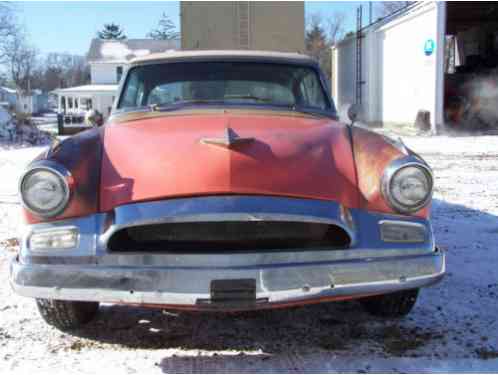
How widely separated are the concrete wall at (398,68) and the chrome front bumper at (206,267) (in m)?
12.5

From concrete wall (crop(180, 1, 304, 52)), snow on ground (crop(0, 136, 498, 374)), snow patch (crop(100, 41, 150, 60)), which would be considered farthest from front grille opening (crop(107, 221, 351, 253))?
snow patch (crop(100, 41, 150, 60))

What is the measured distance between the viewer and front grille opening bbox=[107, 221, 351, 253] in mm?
2646

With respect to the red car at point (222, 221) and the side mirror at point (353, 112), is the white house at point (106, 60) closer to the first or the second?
the side mirror at point (353, 112)

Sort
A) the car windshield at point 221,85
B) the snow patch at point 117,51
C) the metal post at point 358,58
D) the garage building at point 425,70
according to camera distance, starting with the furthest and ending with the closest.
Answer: the snow patch at point 117,51
the metal post at point 358,58
the garage building at point 425,70
the car windshield at point 221,85

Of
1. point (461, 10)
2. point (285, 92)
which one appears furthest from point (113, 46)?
point (285, 92)

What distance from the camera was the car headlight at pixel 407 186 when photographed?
2773 mm

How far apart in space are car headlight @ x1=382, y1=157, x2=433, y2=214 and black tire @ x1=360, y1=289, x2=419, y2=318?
2.21 ft

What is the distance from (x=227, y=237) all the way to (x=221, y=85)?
1.74 m

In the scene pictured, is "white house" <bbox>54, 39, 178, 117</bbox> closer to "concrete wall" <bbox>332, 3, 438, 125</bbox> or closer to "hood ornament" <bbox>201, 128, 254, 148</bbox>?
"concrete wall" <bbox>332, 3, 438, 125</bbox>

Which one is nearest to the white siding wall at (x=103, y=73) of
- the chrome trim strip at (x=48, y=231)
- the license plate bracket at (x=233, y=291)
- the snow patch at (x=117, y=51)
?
the snow patch at (x=117, y=51)

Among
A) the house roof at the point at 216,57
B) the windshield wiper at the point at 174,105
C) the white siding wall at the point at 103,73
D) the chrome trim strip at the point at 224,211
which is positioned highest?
the white siding wall at the point at 103,73

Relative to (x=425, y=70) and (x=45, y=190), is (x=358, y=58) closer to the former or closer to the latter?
(x=425, y=70)

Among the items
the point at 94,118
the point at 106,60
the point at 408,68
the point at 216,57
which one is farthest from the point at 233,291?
the point at 106,60

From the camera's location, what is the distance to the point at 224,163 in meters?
2.72
